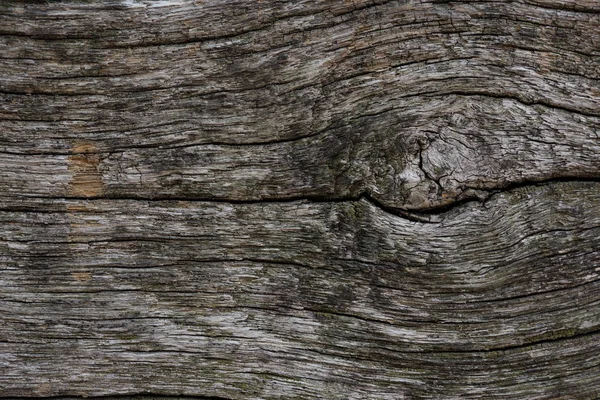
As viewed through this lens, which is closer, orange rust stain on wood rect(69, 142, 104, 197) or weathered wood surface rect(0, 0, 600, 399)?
weathered wood surface rect(0, 0, 600, 399)

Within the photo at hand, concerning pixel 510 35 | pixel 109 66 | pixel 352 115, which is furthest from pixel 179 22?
pixel 510 35

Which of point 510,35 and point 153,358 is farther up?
point 510,35

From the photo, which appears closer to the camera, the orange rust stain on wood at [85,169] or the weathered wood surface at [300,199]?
the weathered wood surface at [300,199]

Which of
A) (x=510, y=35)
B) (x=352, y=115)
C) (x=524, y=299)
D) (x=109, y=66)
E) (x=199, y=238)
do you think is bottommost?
(x=524, y=299)

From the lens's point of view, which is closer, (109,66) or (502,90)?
(502,90)

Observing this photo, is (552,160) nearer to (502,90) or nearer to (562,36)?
(502,90)
